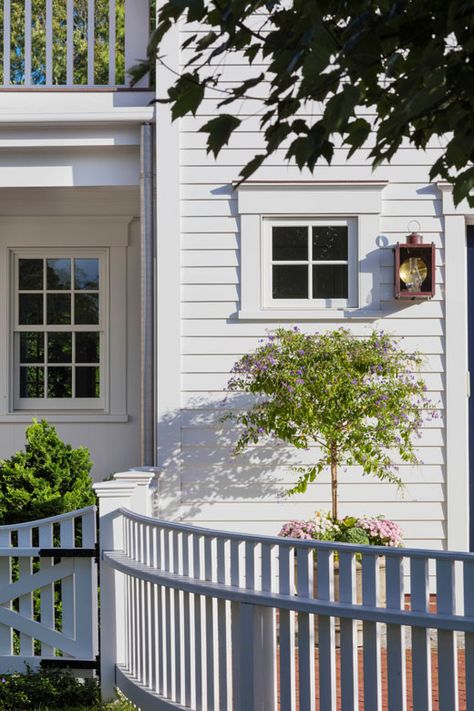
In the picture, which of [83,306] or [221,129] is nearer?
[221,129]

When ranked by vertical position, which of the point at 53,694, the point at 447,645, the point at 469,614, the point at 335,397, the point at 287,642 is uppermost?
the point at 335,397

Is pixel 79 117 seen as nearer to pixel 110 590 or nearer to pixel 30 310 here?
pixel 30 310

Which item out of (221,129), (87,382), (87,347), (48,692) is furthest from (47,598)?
(87,347)

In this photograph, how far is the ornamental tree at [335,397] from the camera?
18.8 feet

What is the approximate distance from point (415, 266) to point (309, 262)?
0.74 m

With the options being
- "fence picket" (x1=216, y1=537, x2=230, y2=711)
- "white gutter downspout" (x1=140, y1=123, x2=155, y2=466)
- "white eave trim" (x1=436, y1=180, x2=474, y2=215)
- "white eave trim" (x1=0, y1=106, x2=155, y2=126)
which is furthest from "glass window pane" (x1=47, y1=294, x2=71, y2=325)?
"fence picket" (x1=216, y1=537, x2=230, y2=711)

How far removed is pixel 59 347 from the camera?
8062 mm

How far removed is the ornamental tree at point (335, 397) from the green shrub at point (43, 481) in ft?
4.14

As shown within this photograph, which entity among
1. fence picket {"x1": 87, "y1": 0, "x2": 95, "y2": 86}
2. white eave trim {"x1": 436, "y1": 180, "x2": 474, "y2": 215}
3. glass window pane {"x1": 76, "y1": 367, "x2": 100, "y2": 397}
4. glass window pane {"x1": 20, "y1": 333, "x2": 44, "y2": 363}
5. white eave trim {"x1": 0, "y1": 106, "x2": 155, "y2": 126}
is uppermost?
fence picket {"x1": 87, "y1": 0, "x2": 95, "y2": 86}

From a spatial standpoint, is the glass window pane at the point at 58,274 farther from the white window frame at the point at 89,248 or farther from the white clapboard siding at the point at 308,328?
the white clapboard siding at the point at 308,328

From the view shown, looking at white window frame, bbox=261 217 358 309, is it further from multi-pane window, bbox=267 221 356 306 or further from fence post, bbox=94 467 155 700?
fence post, bbox=94 467 155 700

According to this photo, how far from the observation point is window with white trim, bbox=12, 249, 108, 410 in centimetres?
798

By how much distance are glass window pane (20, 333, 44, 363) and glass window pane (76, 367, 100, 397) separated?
0.36m

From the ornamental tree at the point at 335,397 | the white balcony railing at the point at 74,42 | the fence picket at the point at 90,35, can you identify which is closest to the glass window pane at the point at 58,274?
the white balcony railing at the point at 74,42
